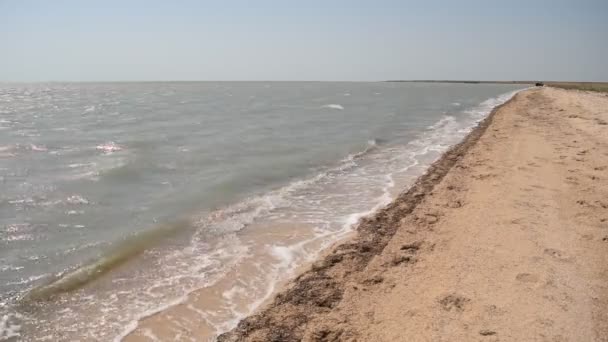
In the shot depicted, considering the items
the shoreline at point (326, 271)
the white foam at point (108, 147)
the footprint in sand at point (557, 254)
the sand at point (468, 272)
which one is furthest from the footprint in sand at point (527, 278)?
the white foam at point (108, 147)

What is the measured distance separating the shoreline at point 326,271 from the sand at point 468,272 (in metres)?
0.02

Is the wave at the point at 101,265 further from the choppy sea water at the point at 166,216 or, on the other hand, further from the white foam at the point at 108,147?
the white foam at the point at 108,147

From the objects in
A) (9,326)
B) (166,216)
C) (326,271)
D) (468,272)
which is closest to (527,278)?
(468,272)

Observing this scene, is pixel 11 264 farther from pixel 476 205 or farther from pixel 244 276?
pixel 476 205

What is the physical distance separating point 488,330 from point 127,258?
5178mm

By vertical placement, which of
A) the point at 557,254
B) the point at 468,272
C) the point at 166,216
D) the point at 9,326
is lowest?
the point at 9,326

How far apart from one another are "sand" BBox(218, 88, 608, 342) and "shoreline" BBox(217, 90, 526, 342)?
16mm

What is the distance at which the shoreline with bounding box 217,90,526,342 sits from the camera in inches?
176

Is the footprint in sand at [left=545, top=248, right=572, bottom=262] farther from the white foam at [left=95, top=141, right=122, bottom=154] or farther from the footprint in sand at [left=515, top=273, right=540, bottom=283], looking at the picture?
the white foam at [left=95, top=141, right=122, bottom=154]

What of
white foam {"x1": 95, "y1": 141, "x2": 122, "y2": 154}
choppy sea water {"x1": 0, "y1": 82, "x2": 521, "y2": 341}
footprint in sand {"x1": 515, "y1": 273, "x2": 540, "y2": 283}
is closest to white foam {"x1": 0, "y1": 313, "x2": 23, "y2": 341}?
choppy sea water {"x1": 0, "y1": 82, "x2": 521, "y2": 341}

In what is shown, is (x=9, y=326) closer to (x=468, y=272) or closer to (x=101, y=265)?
(x=101, y=265)

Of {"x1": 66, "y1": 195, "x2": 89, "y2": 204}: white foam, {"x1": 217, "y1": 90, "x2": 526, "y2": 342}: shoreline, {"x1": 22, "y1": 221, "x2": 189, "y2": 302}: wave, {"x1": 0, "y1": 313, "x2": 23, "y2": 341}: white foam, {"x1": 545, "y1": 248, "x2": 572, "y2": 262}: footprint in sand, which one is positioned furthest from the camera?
{"x1": 66, "y1": 195, "x2": 89, "y2": 204}: white foam

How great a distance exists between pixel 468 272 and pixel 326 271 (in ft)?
5.80

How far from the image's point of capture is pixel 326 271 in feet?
18.5
